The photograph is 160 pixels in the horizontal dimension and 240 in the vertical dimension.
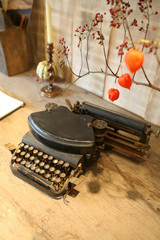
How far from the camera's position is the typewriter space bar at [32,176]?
1.01 meters

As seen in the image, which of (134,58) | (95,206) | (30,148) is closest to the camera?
(134,58)

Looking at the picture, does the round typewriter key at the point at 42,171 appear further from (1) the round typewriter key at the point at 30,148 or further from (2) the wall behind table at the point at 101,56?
(2) the wall behind table at the point at 101,56

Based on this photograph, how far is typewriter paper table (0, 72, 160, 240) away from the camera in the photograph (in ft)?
Answer: 2.94

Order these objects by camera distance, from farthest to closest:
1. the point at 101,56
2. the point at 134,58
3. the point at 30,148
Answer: the point at 101,56 < the point at 30,148 < the point at 134,58

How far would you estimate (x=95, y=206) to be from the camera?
987 mm

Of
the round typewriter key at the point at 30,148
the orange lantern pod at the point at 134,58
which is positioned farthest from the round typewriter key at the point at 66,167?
the orange lantern pod at the point at 134,58

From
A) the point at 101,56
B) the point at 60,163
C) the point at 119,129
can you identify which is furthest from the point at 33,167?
the point at 101,56

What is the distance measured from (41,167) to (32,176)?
0.20 feet

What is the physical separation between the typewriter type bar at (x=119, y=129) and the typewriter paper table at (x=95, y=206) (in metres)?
0.10

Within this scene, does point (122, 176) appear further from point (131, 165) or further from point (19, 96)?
point (19, 96)

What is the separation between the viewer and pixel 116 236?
882 mm

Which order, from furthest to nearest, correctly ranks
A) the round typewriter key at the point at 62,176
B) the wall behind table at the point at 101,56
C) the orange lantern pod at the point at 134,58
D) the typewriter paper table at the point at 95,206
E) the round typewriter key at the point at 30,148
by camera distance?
the wall behind table at the point at 101,56 → the round typewriter key at the point at 30,148 → the round typewriter key at the point at 62,176 → the typewriter paper table at the point at 95,206 → the orange lantern pod at the point at 134,58

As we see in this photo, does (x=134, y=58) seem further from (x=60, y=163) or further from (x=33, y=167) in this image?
(x=33, y=167)

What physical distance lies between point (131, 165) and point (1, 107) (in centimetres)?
100
